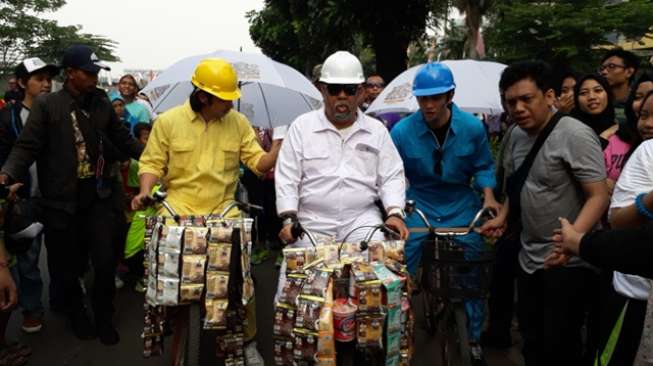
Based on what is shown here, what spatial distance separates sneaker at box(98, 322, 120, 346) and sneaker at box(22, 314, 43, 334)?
656 mm

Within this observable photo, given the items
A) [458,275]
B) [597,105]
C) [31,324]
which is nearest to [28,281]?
[31,324]

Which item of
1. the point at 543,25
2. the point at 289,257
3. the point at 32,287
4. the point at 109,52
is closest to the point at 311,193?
the point at 289,257

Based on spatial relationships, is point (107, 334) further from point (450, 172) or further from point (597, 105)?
point (597, 105)

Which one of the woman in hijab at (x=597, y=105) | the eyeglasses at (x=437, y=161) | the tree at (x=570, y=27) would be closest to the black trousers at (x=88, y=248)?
the eyeglasses at (x=437, y=161)

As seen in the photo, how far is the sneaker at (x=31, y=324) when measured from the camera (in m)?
4.64

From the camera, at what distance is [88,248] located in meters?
4.61

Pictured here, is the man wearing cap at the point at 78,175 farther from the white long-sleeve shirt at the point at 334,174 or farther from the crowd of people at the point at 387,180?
the white long-sleeve shirt at the point at 334,174

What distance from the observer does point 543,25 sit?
1305 cm

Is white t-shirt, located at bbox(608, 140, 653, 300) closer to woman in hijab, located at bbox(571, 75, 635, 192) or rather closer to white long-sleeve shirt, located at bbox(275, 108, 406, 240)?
white long-sleeve shirt, located at bbox(275, 108, 406, 240)

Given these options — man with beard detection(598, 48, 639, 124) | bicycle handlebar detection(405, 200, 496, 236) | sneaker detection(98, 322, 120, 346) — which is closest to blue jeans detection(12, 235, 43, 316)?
sneaker detection(98, 322, 120, 346)

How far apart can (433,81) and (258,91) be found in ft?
12.5

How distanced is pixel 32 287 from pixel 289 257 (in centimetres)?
297

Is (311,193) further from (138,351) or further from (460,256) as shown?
(138,351)

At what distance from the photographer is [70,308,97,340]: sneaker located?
4512 millimetres
